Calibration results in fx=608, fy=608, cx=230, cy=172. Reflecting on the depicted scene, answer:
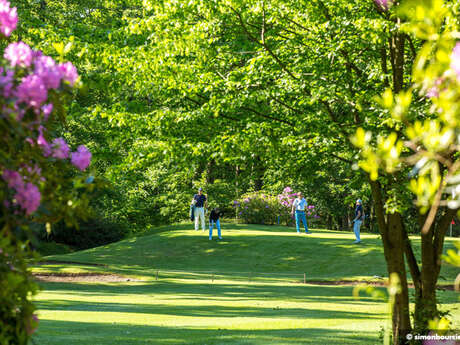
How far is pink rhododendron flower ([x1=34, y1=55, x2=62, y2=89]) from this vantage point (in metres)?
2.94

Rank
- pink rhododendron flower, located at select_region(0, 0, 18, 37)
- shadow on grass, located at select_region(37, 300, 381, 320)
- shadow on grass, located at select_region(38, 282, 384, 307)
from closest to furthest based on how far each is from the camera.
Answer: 1. pink rhododendron flower, located at select_region(0, 0, 18, 37)
2. shadow on grass, located at select_region(37, 300, 381, 320)
3. shadow on grass, located at select_region(38, 282, 384, 307)

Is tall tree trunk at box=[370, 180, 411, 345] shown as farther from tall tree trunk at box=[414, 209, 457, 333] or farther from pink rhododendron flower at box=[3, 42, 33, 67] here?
pink rhododendron flower at box=[3, 42, 33, 67]

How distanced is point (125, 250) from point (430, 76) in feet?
85.3

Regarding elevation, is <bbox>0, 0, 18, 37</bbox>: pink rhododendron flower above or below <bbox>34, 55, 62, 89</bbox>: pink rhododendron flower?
above

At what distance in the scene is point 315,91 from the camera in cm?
838

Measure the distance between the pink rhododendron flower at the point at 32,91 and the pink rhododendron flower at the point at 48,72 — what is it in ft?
0.12

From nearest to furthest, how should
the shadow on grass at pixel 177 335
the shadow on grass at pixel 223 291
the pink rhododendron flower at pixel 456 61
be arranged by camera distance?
the pink rhododendron flower at pixel 456 61
the shadow on grass at pixel 177 335
the shadow on grass at pixel 223 291

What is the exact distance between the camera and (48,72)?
2957 millimetres

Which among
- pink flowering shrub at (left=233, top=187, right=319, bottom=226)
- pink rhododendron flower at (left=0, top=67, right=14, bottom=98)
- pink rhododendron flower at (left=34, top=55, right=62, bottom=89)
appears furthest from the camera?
pink flowering shrub at (left=233, top=187, right=319, bottom=226)

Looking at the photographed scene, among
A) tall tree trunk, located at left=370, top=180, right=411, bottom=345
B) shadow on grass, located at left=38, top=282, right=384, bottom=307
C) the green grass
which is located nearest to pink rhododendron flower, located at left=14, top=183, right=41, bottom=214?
tall tree trunk, located at left=370, top=180, right=411, bottom=345

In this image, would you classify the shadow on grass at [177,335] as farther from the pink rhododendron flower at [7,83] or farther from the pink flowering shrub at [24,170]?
the pink rhododendron flower at [7,83]

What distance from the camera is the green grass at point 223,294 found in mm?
10281

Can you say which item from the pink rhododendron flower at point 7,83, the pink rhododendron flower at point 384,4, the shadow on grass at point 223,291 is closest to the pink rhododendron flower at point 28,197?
the pink rhododendron flower at point 7,83

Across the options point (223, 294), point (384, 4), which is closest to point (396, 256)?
point (384, 4)
